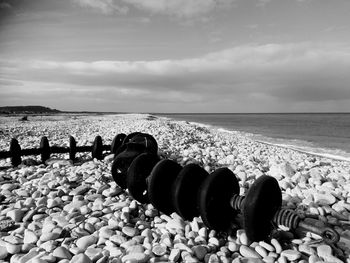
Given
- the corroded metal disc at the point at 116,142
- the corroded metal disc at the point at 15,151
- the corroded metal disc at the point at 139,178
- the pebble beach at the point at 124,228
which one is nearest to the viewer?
the pebble beach at the point at 124,228

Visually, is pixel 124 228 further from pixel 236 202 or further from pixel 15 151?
pixel 15 151

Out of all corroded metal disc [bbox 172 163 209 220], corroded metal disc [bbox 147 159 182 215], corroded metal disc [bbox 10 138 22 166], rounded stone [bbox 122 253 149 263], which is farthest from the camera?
corroded metal disc [bbox 10 138 22 166]

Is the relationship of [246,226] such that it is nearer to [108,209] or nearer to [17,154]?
[108,209]

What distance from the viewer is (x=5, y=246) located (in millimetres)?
2992

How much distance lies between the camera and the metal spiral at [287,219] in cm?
276

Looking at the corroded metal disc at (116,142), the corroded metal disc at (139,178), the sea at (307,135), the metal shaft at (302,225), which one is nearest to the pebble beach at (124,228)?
the corroded metal disc at (139,178)

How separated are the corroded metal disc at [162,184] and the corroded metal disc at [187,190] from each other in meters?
0.19

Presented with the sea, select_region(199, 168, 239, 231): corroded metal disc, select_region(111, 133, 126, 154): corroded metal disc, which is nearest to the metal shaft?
select_region(199, 168, 239, 231): corroded metal disc

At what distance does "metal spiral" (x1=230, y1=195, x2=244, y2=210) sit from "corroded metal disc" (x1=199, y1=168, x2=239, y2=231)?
8 cm

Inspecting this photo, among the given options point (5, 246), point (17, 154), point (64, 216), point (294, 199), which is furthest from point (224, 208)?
point (17, 154)

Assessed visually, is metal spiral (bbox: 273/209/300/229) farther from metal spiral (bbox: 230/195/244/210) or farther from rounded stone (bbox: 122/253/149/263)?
rounded stone (bbox: 122/253/149/263)

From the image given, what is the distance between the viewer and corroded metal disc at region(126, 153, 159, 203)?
4082mm

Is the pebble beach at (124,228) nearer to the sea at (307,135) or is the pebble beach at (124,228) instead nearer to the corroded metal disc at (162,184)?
the corroded metal disc at (162,184)

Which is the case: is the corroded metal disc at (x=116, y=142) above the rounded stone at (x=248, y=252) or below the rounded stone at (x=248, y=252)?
above
